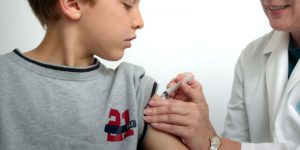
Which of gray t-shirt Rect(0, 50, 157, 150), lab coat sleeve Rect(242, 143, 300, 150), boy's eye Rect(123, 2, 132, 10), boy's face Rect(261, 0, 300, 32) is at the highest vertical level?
boy's eye Rect(123, 2, 132, 10)

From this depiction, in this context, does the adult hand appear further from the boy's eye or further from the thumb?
the boy's eye

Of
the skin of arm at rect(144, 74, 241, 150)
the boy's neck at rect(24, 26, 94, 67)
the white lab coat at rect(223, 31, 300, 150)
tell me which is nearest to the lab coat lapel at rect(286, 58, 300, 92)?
Result: the white lab coat at rect(223, 31, 300, 150)

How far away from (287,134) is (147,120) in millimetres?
500

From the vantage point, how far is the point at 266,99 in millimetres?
1223

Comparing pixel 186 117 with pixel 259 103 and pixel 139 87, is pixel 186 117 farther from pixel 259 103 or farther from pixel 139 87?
pixel 259 103

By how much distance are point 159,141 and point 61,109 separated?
0.30 m

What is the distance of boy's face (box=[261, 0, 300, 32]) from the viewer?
3.45ft

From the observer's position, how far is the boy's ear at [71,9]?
0.83 m

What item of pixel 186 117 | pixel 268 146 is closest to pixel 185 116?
pixel 186 117

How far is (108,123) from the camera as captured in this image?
0.85 m

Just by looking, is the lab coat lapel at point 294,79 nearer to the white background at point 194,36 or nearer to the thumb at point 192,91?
the thumb at point 192,91

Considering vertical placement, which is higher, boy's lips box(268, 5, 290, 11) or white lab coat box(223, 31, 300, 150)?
boy's lips box(268, 5, 290, 11)

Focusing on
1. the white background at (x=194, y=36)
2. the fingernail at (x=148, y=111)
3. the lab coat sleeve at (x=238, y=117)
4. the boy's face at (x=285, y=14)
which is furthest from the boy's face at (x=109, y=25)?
the white background at (x=194, y=36)

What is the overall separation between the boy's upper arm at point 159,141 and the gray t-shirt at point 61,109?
57 millimetres
